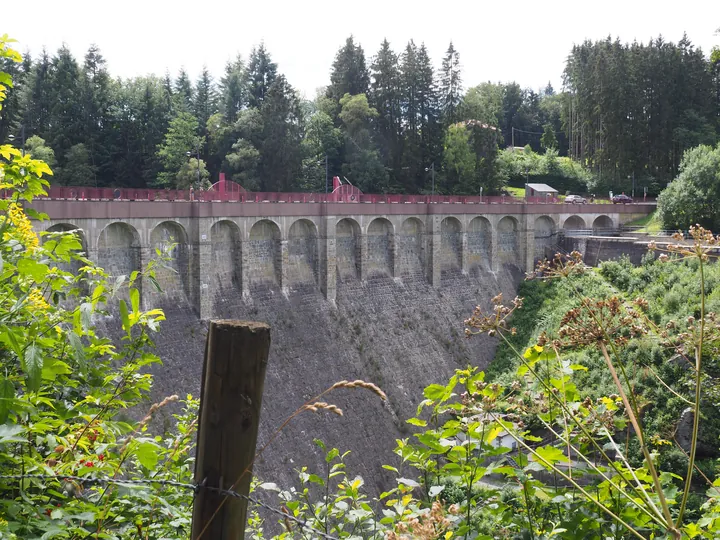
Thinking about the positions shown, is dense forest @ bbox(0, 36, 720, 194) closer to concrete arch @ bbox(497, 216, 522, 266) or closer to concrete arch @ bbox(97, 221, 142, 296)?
concrete arch @ bbox(497, 216, 522, 266)

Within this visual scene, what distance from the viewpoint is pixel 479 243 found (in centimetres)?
4631

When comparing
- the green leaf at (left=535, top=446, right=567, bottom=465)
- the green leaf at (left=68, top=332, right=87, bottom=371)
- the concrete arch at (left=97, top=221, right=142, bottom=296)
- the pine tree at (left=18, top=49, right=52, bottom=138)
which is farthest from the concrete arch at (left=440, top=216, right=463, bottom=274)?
the green leaf at (left=68, top=332, right=87, bottom=371)

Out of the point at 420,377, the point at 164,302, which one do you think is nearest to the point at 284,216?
the point at 164,302

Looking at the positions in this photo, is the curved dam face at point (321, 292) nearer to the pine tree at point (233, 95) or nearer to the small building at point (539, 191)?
the small building at point (539, 191)

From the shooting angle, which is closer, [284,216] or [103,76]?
[284,216]

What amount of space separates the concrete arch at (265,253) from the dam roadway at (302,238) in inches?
1.8

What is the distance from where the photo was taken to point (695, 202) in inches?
1950

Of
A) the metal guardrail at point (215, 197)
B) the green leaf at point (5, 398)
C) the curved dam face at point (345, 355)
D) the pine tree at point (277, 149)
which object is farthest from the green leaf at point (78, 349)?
the pine tree at point (277, 149)

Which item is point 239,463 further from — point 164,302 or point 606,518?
point 164,302

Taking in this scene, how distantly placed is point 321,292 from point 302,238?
284 centimetres

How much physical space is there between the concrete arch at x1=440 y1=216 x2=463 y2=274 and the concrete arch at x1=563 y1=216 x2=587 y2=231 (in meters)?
11.0

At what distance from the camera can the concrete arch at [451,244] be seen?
4372 centimetres

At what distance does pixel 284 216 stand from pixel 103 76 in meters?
36.3

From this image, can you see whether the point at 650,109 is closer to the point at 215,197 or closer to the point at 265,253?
the point at 265,253
